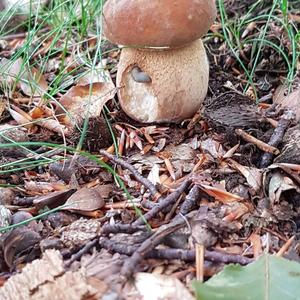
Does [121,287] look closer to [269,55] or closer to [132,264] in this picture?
[132,264]

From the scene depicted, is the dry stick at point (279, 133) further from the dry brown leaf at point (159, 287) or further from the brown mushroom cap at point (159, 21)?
the dry brown leaf at point (159, 287)

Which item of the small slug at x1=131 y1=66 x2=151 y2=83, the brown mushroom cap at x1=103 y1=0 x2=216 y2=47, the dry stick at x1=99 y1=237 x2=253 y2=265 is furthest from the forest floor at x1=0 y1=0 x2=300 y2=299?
the brown mushroom cap at x1=103 y1=0 x2=216 y2=47

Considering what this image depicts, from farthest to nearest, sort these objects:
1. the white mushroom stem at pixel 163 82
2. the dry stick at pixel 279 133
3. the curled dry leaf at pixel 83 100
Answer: the curled dry leaf at pixel 83 100
the white mushroom stem at pixel 163 82
the dry stick at pixel 279 133

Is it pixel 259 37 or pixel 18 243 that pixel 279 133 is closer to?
pixel 259 37

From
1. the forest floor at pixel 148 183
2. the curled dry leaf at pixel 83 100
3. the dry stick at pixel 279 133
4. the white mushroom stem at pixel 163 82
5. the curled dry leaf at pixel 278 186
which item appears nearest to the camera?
the forest floor at pixel 148 183

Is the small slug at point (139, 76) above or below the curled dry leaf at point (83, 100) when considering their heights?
above

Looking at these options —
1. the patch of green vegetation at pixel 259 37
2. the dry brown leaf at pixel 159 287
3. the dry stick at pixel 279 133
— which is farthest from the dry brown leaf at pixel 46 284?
the patch of green vegetation at pixel 259 37
